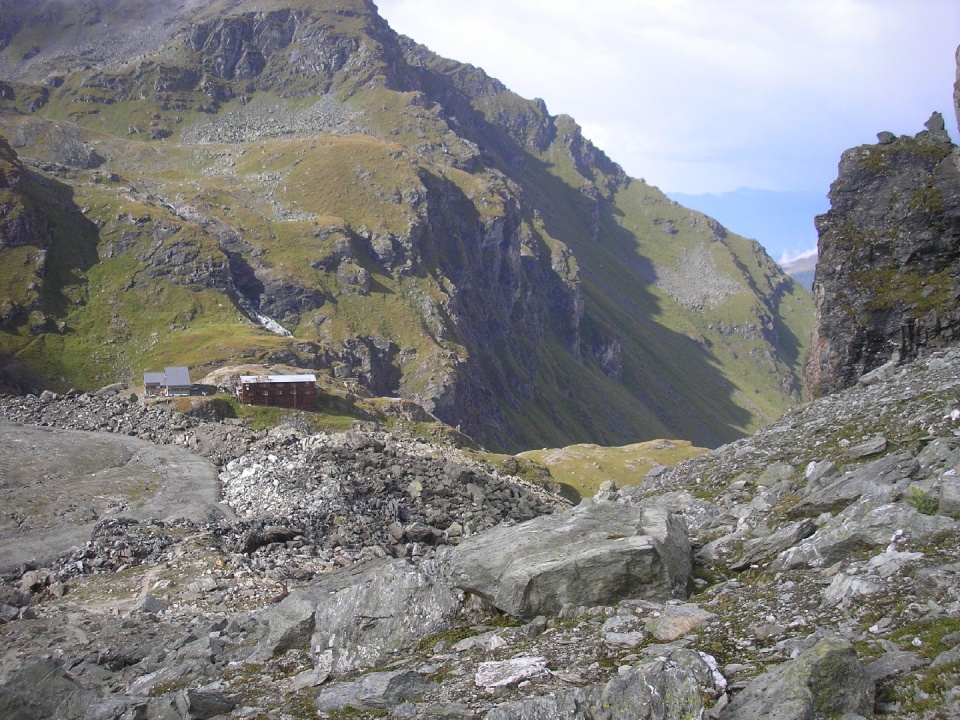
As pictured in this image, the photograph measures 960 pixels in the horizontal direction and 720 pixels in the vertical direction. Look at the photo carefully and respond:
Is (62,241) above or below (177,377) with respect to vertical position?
above

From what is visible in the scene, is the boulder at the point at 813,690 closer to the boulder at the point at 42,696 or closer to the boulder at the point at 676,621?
the boulder at the point at 676,621

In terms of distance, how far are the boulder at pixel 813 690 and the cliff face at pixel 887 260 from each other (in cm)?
3007

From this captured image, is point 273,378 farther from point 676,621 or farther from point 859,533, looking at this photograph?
point 859,533

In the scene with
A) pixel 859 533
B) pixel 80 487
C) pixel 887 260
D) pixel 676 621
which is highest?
pixel 887 260

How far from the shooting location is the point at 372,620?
72.9 ft

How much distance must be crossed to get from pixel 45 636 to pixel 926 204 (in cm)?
4915

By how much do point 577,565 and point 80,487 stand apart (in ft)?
169

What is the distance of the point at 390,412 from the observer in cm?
11744

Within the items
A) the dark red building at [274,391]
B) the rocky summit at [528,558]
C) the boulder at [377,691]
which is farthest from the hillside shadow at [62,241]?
the boulder at [377,691]

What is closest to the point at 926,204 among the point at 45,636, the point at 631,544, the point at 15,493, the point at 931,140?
the point at 931,140

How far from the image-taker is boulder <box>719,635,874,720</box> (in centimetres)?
1299

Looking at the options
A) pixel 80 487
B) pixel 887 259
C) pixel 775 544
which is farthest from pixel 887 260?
pixel 80 487

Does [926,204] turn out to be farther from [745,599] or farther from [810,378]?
[745,599]

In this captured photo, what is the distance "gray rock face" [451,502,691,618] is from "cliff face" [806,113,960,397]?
77.9 feet
